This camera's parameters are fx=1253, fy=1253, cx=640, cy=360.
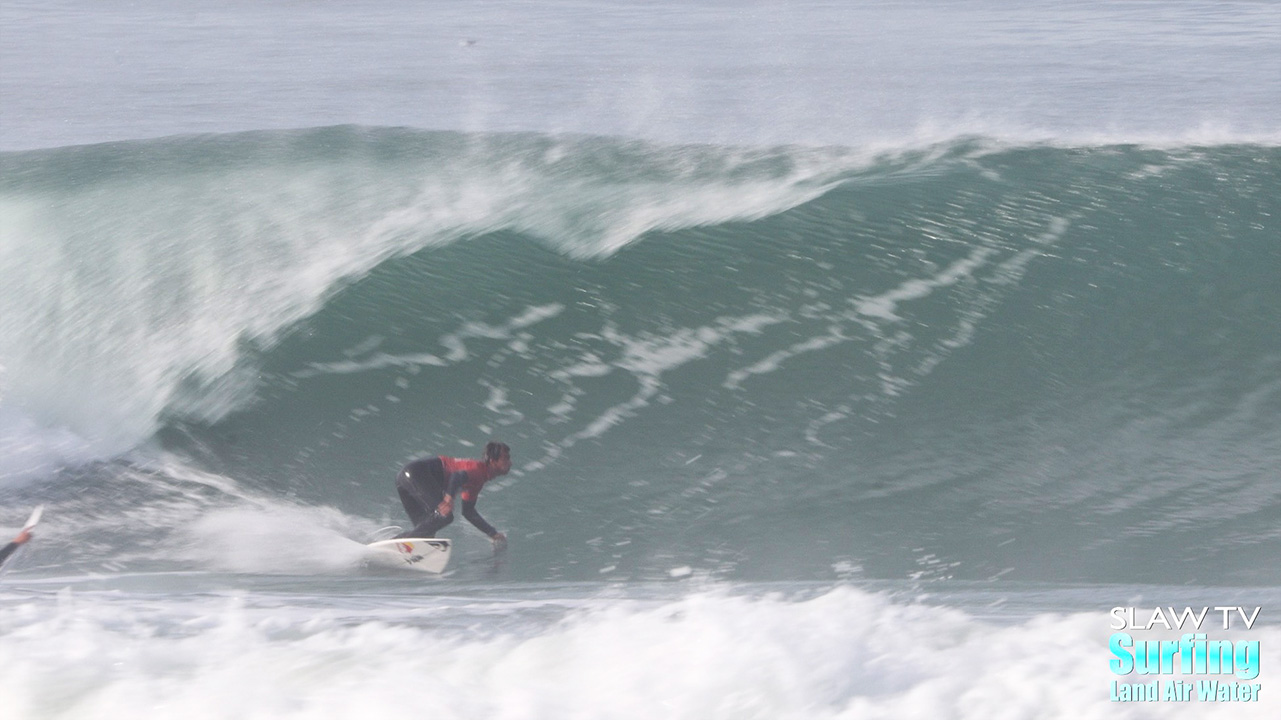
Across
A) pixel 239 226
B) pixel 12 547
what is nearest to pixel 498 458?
pixel 12 547

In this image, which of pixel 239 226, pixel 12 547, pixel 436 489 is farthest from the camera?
pixel 239 226

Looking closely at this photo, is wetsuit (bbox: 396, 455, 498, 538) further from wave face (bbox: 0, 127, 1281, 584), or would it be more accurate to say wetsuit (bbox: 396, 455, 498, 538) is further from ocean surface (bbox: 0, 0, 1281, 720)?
wave face (bbox: 0, 127, 1281, 584)

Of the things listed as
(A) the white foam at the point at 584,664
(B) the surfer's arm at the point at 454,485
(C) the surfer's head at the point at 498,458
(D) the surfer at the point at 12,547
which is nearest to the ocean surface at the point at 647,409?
(A) the white foam at the point at 584,664

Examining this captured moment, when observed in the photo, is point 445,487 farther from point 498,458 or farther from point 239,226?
point 239,226

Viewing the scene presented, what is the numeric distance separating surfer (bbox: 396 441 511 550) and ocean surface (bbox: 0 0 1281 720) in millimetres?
261

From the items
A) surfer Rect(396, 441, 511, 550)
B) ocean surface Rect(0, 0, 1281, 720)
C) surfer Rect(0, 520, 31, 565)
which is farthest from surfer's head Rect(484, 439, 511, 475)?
surfer Rect(0, 520, 31, 565)

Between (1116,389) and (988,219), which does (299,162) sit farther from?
(1116,389)

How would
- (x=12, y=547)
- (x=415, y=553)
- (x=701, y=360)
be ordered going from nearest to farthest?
1. (x=12, y=547)
2. (x=415, y=553)
3. (x=701, y=360)

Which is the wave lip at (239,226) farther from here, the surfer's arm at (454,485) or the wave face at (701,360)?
the surfer's arm at (454,485)

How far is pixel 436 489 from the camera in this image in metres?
6.76

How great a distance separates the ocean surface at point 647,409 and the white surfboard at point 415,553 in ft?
0.28

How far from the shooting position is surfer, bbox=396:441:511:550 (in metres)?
6.57

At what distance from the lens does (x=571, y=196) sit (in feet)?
34.8

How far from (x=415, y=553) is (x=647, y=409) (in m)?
2.19
